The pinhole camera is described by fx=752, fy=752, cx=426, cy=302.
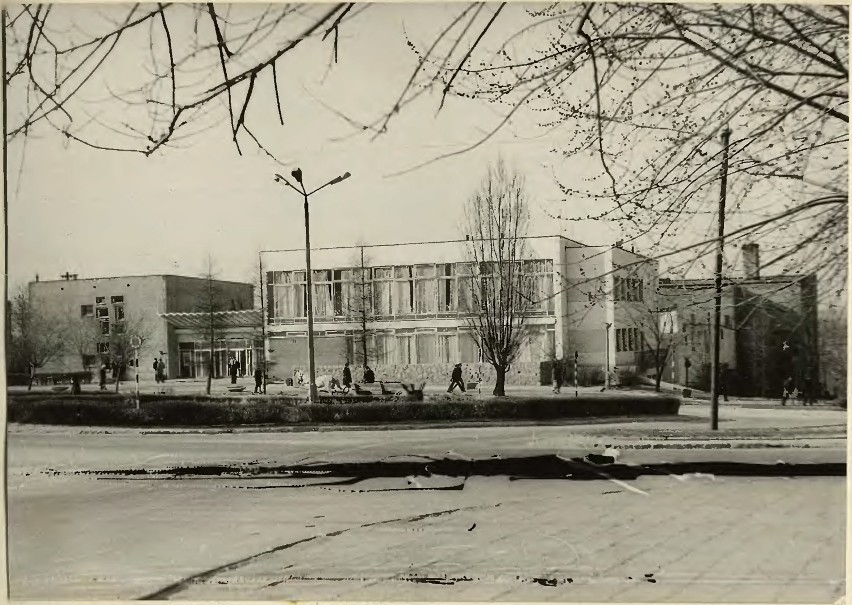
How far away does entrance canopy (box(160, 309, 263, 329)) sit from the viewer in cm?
323

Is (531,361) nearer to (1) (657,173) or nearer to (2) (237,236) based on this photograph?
(1) (657,173)

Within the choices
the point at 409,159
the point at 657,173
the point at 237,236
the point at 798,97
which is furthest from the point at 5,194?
the point at 798,97

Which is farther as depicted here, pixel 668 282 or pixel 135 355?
pixel 135 355

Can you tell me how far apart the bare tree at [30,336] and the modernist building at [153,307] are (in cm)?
3

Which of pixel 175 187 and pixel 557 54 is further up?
pixel 557 54

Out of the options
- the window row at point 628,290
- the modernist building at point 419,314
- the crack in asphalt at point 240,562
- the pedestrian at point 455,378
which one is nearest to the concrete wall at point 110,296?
the modernist building at point 419,314

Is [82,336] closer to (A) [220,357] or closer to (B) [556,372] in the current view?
(A) [220,357]

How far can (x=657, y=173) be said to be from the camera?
10.0 ft

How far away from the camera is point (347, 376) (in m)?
3.26

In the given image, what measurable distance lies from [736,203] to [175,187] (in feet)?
7.61

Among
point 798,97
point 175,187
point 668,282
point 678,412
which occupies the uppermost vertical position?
point 798,97

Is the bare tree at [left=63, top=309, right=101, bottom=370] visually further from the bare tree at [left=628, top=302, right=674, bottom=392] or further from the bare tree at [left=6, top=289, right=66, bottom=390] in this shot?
the bare tree at [left=628, top=302, right=674, bottom=392]

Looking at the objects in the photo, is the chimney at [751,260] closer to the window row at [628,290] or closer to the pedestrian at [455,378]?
the window row at [628,290]

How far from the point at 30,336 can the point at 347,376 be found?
137 centimetres
